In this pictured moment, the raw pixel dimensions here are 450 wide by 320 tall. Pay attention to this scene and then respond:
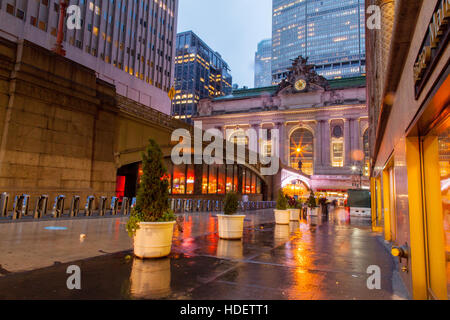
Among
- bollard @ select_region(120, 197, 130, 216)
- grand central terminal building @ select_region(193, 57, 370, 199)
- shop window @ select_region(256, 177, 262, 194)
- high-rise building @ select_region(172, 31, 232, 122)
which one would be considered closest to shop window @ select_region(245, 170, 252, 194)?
shop window @ select_region(256, 177, 262, 194)

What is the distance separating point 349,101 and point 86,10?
201 ft

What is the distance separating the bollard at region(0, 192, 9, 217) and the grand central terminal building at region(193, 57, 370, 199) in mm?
59271

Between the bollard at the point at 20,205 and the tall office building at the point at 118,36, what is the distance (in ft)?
101

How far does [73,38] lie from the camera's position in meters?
46.4

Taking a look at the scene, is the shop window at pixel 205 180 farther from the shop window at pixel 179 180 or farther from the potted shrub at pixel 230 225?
the potted shrub at pixel 230 225

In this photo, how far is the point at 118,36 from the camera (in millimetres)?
55875

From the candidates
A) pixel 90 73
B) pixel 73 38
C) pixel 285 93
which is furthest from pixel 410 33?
pixel 285 93

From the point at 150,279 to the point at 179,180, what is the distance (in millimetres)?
26863

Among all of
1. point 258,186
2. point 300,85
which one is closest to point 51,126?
point 258,186

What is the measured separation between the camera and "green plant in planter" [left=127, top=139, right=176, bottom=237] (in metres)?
6.82

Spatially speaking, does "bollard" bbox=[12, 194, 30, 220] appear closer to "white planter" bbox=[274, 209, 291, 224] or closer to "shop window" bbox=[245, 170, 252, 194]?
"white planter" bbox=[274, 209, 291, 224]

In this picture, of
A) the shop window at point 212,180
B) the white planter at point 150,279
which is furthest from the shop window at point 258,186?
the white planter at point 150,279
